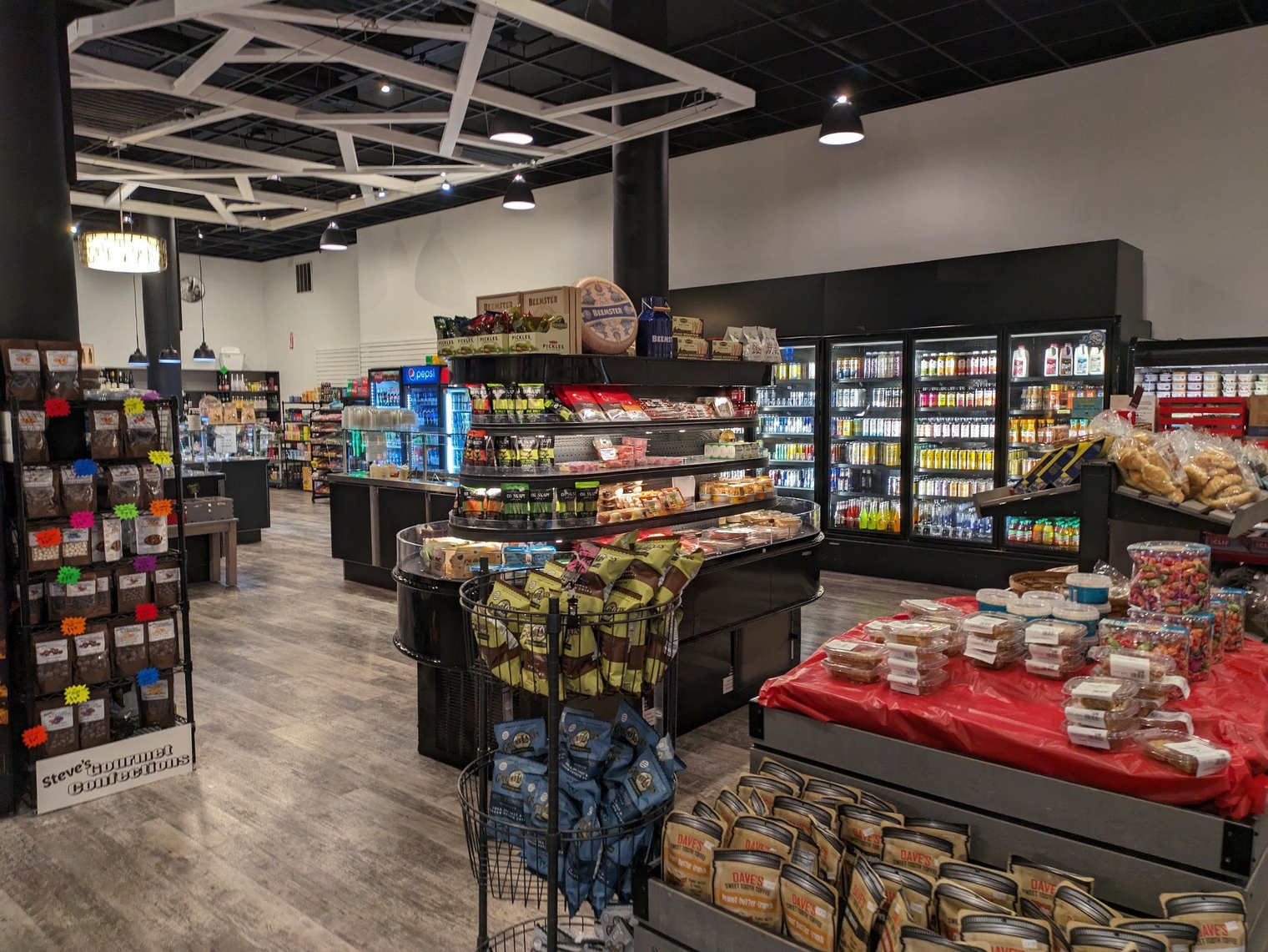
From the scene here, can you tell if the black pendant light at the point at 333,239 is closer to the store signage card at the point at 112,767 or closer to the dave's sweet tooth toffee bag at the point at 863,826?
the store signage card at the point at 112,767

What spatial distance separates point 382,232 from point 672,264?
6.32 metres

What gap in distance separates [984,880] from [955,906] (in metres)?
0.13

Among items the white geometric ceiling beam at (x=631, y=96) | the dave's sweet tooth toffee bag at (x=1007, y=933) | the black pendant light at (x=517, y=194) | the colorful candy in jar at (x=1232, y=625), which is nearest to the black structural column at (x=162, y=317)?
the black pendant light at (x=517, y=194)

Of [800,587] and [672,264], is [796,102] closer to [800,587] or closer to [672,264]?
[672,264]

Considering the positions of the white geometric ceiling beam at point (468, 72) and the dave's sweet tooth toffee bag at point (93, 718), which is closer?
the dave's sweet tooth toffee bag at point (93, 718)

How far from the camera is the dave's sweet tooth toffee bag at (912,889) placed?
1681 millimetres

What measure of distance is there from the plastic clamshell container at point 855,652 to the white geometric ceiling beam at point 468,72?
428 cm

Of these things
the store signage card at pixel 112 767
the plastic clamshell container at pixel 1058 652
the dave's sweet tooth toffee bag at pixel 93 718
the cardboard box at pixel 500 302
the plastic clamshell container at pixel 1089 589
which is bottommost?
the store signage card at pixel 112 767

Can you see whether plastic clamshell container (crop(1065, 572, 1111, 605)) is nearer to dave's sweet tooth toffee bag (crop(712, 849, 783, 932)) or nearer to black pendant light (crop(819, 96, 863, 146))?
dave's sweet tooth toffee bag (crop(712, 849, 783, 932))

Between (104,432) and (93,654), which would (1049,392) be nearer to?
(104,432)

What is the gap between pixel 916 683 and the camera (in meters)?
2.22

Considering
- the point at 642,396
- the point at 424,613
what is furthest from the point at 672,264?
the point at 424,613

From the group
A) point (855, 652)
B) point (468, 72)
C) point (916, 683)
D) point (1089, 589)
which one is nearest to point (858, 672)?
point (855, 652)

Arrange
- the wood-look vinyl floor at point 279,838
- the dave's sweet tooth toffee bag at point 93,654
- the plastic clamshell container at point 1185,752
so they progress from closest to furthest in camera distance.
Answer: the plastic clamshell container at point 1185,752
the wood-look vinyl floor at point 279,838
the dave's sweet tooth toffee bag at point 93,654
